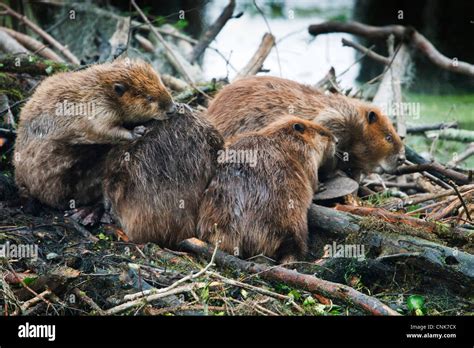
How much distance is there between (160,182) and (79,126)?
62 cm

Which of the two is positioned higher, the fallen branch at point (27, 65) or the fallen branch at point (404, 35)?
the fallen branch at point (404, 35)

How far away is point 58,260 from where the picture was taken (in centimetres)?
397

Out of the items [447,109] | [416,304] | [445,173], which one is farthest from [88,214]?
[447,109]

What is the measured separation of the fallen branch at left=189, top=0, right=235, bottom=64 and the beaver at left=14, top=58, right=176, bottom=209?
2.86 metres

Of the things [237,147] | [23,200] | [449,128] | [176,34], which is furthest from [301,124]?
[176,34]

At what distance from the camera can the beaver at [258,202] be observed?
425cm

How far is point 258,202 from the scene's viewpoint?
14.0 ft

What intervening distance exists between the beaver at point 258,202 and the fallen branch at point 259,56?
267cm
